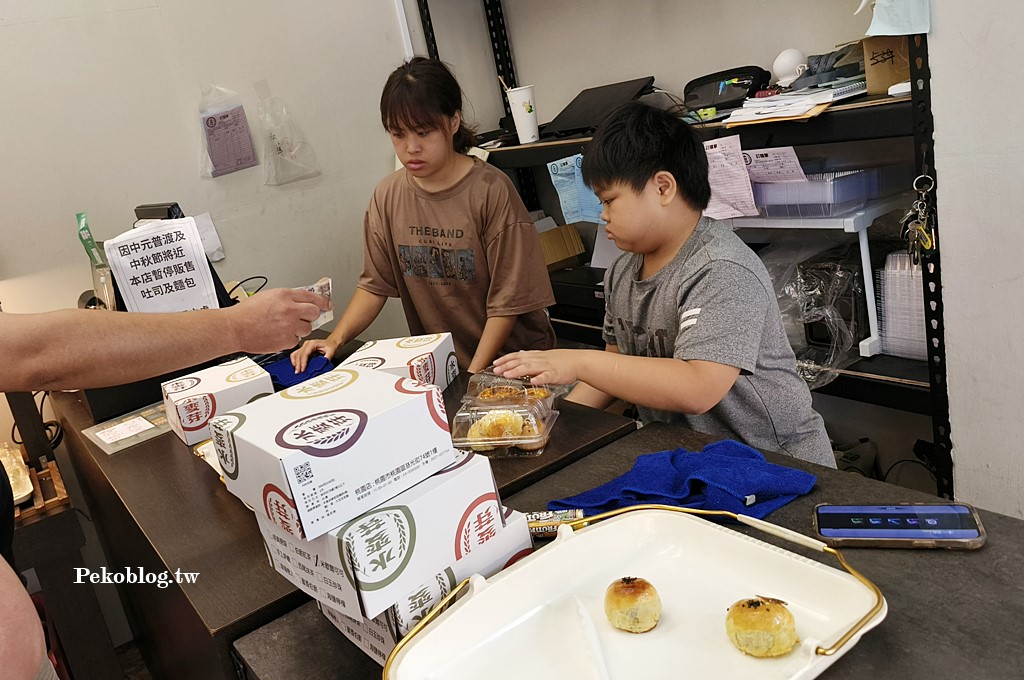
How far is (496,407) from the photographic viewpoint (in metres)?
1.37

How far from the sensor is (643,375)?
1322 millimetres

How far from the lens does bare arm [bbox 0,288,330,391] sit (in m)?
1.12

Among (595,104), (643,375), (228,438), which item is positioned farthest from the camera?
(595,104)

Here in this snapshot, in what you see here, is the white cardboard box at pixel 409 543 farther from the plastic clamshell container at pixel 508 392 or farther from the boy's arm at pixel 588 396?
the boy's arm at pixel 588 396

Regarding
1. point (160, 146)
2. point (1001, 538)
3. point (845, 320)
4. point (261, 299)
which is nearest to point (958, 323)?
point (845, 320)

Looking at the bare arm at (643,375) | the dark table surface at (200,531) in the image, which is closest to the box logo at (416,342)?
the dark table surface at (200,531)

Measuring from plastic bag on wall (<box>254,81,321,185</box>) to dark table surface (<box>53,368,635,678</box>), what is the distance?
119 centimetres

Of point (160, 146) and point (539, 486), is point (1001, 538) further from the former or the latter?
point (160, 146)

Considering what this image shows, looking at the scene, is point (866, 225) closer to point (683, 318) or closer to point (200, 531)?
point (683, 318)

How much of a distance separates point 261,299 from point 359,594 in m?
0.68

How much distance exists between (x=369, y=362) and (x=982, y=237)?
1188 mm

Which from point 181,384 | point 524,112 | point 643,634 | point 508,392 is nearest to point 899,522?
point 643,634

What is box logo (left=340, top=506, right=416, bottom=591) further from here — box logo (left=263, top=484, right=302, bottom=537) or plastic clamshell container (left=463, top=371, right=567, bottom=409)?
plastic clamshell container (left=463, top=371, right=567, bottom=409)

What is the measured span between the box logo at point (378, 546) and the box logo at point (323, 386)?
19 cm
